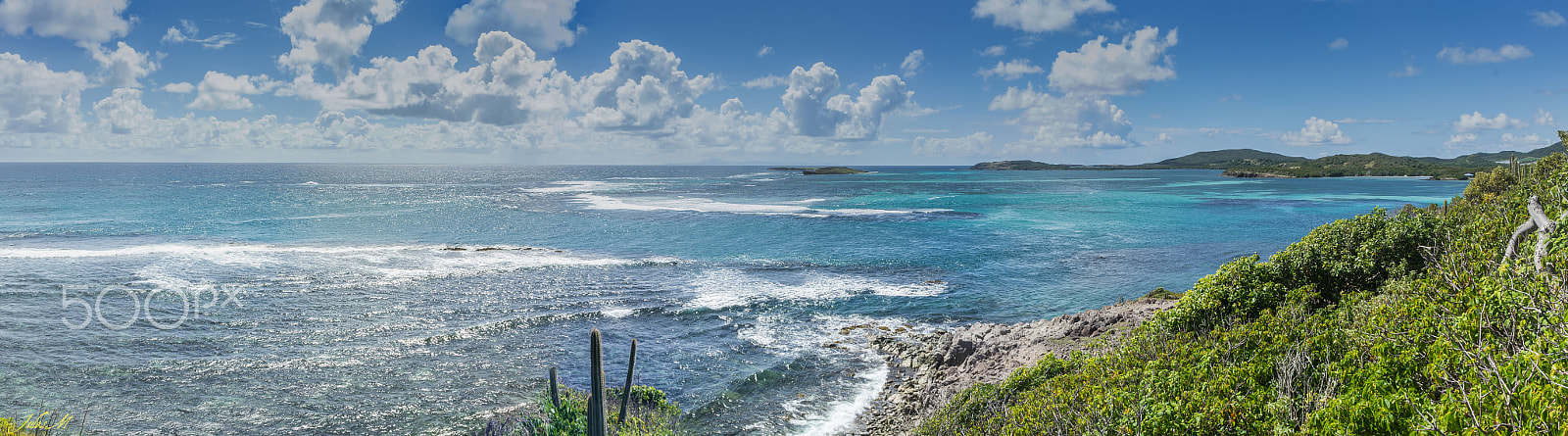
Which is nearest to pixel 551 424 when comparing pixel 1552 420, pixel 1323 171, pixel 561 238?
pixel 1552 420

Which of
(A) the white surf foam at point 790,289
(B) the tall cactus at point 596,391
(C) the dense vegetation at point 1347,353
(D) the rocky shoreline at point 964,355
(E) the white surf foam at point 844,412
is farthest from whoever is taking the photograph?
(A) the white surf foam at point 790,289

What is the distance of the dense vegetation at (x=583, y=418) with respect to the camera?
1759 centimetres

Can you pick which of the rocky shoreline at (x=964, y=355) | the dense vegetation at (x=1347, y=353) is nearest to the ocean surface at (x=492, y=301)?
the rocky shoreline at (x=964, y=355)

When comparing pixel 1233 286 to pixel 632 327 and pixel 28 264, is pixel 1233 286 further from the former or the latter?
pixel 28 264

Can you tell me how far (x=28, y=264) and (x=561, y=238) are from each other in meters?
32.2

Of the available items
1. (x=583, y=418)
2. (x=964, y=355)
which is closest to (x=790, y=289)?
(x=964, y=355)

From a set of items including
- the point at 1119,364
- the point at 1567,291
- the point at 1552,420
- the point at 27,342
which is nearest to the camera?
the point at 1552,420

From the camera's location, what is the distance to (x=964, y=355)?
2461 cm

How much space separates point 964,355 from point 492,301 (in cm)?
2386

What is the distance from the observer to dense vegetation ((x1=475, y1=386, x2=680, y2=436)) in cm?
1759

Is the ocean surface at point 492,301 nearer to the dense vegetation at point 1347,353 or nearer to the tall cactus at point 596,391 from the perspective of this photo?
the tall cactus at point 596,391

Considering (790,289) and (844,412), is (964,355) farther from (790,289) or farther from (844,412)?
(790,289)

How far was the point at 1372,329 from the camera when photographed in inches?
534

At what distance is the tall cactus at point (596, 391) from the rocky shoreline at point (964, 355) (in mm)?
9069
